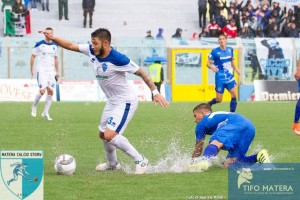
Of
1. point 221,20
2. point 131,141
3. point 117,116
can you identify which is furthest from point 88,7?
point 117,116

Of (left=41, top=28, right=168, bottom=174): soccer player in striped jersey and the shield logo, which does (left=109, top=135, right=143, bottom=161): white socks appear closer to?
(left=41, top=28, right=168, bottom=174): soccer player in striped jersey

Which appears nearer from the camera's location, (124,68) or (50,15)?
(124,68)

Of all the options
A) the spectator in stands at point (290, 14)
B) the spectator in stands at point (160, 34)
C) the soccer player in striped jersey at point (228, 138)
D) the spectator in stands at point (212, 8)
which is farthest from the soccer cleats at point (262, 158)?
the spectator in stands at point (290, 14)

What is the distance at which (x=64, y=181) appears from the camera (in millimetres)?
12164

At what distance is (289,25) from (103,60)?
3236cm

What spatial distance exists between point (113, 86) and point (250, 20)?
32.3m

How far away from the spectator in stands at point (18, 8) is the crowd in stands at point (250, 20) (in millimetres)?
8432

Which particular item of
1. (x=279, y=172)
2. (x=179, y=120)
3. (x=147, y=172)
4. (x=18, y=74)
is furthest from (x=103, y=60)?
(x=18, y=74)

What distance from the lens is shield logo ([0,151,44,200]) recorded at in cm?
955

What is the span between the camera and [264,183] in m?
11.6

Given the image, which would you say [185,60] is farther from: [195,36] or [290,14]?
[290,14]

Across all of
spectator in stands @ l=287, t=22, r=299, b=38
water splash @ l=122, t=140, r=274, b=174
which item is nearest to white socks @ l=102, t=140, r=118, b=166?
water splash @ l=122, t=140, r=274, b=174

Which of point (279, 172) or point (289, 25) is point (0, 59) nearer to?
point (289, 25)

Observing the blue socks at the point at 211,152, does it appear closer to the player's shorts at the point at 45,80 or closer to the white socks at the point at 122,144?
the white socks at the point at 122,144
